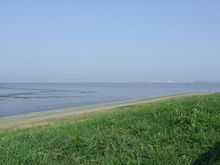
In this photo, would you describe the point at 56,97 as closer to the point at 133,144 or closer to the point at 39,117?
the point at 39,117

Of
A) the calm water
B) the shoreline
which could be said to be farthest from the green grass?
the calm water

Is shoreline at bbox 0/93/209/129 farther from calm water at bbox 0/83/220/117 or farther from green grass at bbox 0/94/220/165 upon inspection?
green grass at bbox 0/94/220/165

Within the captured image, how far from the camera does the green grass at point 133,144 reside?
570 centimetres

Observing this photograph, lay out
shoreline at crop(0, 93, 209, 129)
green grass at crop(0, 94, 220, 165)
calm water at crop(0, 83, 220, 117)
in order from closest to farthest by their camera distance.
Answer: green grass at crop(0, 94, 220, 165)
shoreline at crop(0, 93, 209, 129)
calm water at crop(0, 83, 220, 117)

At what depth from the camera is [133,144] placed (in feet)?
20.8

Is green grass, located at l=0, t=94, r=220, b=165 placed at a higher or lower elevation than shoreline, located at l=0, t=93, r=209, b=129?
higher

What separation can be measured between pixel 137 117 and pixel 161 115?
0.62 metres

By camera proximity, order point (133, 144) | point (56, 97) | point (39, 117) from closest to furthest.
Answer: point (133, 144), point (39, 117), point (56, 97)

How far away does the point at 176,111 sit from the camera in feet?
26.7

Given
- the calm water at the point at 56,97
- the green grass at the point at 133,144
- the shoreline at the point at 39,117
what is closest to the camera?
the green grass at the point at 133,144

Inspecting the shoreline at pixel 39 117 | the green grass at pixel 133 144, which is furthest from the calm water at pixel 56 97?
the green grass at pixel 133 144

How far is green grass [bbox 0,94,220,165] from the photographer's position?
5703mm

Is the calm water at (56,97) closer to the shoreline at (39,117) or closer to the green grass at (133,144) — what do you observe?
the shoreline at (39,117)

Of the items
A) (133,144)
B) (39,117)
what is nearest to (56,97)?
(39,117)
